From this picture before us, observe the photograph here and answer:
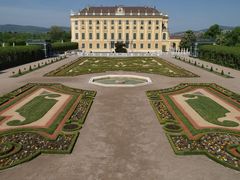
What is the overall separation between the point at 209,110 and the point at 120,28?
9704 centimetres

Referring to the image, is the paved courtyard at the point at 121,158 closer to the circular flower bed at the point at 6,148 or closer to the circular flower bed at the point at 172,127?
the circular flower bed at the point at 172,127

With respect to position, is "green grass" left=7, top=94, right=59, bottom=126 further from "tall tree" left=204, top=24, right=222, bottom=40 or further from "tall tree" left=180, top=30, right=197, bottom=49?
"tall tree" left=204, top=24, right=222, bottom=40

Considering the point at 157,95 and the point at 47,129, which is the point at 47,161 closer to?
the point at 47,129

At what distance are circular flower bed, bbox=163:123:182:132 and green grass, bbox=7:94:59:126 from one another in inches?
391

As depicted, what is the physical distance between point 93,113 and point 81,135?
15.7ft

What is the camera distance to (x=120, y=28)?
115062 mm

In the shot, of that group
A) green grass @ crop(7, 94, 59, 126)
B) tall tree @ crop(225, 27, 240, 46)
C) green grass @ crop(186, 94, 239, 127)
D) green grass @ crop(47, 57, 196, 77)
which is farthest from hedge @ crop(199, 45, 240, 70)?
tall tree @ crop(225, 27, 240, 46)

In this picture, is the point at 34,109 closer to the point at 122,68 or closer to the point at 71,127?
the point at 71,127

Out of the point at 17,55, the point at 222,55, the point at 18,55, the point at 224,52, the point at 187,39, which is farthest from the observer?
the point at 187,39

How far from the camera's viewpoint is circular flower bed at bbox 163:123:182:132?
18.0 meters

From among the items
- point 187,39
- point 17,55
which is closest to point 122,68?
point 17,55

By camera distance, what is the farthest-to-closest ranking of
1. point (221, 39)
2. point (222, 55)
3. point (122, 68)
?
point (221, 39), point (222, 55), point (122, 68)

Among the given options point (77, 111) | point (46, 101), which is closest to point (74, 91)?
point (46, 101)

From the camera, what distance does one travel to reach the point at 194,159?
46.0 ft
